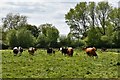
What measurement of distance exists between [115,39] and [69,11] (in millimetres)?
18371

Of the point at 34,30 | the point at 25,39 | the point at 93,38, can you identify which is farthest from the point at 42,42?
the point at 34,30

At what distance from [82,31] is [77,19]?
3994 mm

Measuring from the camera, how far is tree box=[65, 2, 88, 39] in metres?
93.6

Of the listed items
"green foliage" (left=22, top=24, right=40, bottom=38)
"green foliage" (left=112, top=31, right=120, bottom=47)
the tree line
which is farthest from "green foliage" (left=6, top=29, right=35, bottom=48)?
"green foliage" (left=22, top=24, right=40, bottom=38)

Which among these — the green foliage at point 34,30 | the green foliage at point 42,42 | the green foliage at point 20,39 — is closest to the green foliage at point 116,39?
the green foliage at point 42,42

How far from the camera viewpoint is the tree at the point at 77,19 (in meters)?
93.6

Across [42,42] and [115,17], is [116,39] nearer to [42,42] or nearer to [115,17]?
[115,17]

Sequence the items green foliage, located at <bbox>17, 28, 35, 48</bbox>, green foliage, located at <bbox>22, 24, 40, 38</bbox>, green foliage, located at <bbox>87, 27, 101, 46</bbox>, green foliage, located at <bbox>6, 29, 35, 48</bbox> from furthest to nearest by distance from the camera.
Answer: green foliage, located at <bbox>22, 24, 40, 38</bbox> < green foliage, located at <bbox>87, 27, 101, 46</bbox> < green foliage, located at <bbox>6, 29, 35, 48</bbox> < green foliage, located at <bbox>17, 28, 35, 48</bbox>

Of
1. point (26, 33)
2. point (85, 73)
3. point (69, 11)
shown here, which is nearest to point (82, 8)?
point (69, 11)

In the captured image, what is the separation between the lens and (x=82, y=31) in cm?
9462

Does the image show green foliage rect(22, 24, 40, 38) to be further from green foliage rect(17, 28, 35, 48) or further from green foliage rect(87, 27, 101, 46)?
green foliage rect(87, 27, 101, 46)

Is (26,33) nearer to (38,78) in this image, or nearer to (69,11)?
(69,11)

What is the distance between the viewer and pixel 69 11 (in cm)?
9606

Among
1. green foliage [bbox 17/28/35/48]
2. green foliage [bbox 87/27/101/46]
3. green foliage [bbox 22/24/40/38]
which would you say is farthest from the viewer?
green foliage [bbox 22/24/40/38]
